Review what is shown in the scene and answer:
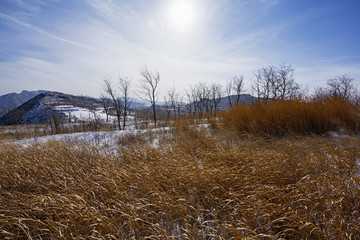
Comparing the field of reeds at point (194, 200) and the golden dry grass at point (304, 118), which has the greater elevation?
the golden dry grass at point (304, 118)

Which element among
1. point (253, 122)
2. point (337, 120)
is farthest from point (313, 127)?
point (253, 122)

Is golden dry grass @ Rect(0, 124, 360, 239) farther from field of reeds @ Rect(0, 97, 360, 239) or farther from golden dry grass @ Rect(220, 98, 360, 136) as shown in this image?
golden dry grass @ Rect(220, 98, 360, 136)

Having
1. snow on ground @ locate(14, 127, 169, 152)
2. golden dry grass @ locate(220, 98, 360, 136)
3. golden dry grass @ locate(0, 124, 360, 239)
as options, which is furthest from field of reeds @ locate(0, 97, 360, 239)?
snow on ground @ locate(14, 127, 169, 152)

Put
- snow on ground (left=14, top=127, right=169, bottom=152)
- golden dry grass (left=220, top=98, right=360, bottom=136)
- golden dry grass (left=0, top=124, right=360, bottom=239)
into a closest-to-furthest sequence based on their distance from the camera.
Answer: golden dry grass (left=0, top=124, right=360, bottom=239) < golden dry grass (left=220, top=98, right=360, bottom=136) < snow on ground (left=14, top=127, right=169, bottom=152)

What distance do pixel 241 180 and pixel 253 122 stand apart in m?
3.30

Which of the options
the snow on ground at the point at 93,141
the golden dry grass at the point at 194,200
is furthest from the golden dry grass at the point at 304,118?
the snow on ground at the point at 93,141

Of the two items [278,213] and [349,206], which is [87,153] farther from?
[349,206]

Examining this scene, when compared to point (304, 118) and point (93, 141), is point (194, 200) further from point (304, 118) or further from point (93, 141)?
point (93, 141)

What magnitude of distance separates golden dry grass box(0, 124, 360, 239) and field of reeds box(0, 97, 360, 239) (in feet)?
0.04

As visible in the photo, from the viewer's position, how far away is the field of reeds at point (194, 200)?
1.23 meters

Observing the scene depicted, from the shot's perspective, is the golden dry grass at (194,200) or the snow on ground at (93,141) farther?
the snow on ground at (93,141)

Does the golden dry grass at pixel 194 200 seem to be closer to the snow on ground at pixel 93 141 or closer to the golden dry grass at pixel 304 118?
the golden dry grass at pixel 304 118

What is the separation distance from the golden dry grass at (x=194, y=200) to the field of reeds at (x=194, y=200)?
0.04ft

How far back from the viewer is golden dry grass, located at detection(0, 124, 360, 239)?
4.02ft
